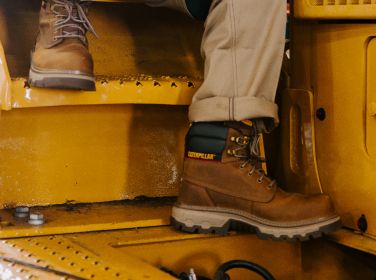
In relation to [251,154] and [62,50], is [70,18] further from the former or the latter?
[251,154]

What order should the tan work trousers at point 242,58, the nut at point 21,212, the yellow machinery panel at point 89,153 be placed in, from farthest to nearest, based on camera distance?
1. the yellow machinery panel at point 89,153
2. the nut at point 21,212
3. the tan work trousers at point 242,58

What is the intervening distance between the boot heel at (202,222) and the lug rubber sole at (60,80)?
36cm

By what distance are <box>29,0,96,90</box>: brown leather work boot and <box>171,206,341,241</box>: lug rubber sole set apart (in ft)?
1.20

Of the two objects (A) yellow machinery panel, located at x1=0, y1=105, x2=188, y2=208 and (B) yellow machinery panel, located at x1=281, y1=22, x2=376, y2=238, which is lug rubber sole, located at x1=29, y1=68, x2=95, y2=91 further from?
(B) yellow machinery panel, located at x1=281, y1=22, x2=376, y2=238

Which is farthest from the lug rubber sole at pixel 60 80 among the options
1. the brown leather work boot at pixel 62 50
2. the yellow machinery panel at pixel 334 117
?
the yellow machinery panel at pixel 334 117

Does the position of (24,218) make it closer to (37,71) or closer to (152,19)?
(37,71)

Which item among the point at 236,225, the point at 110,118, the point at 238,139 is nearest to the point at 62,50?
the point at 110,118

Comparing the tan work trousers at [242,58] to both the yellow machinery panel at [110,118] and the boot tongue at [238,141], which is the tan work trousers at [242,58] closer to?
the boot tongue at [238,141]

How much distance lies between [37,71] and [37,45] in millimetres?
79

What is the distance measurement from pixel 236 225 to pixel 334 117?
1.15 ft

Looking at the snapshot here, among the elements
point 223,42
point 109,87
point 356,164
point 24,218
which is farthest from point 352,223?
point 24,218

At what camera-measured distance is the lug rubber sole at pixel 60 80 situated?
66.2 inches

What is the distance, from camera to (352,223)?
179cm

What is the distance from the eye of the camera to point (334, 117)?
1810 mm
